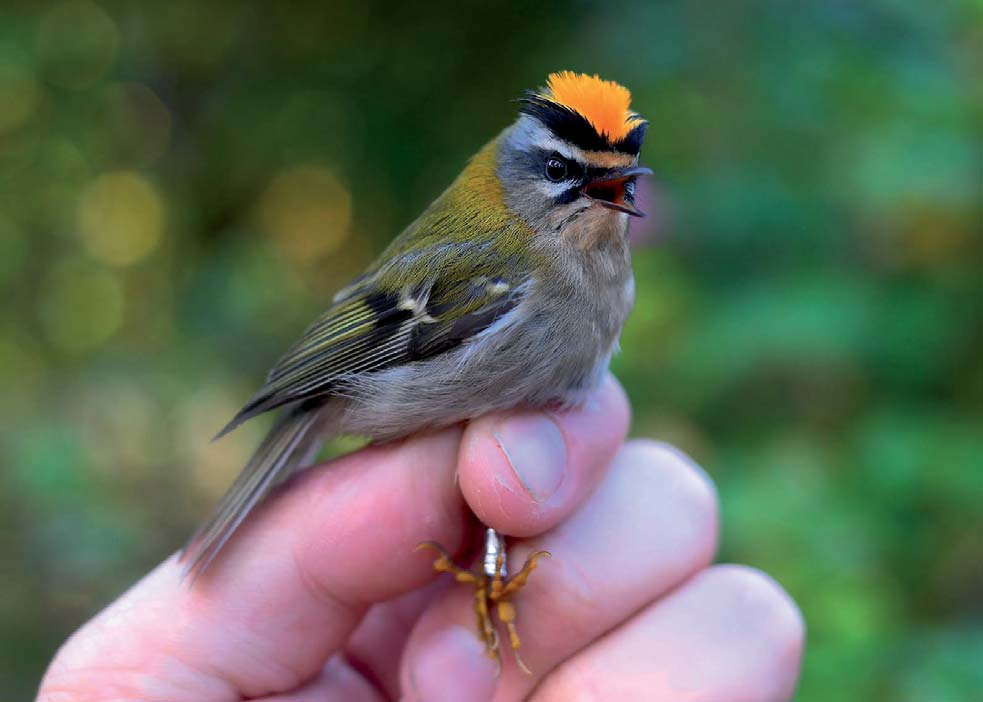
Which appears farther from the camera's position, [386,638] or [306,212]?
[306,212]

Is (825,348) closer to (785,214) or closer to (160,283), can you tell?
(785,214)

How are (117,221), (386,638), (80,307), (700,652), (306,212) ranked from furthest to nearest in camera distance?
(306,212) < (117,221) < (80,307) < (386,638) < (700,652)

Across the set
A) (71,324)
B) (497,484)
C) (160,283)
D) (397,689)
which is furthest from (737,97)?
(71,324)

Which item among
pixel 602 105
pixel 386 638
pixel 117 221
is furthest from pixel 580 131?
pixel 117 221

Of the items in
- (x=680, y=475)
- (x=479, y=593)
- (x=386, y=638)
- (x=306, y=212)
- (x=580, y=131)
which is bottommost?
(x=386, y=638)

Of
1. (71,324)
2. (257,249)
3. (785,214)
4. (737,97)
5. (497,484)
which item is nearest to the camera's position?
(497,484)

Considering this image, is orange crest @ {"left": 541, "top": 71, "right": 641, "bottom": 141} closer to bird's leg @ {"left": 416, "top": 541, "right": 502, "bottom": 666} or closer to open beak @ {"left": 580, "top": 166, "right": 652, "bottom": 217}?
open beak @ {"left": 580, "top": 166, "right": 652, "bottom": 217}

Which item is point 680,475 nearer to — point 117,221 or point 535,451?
point 535,451
